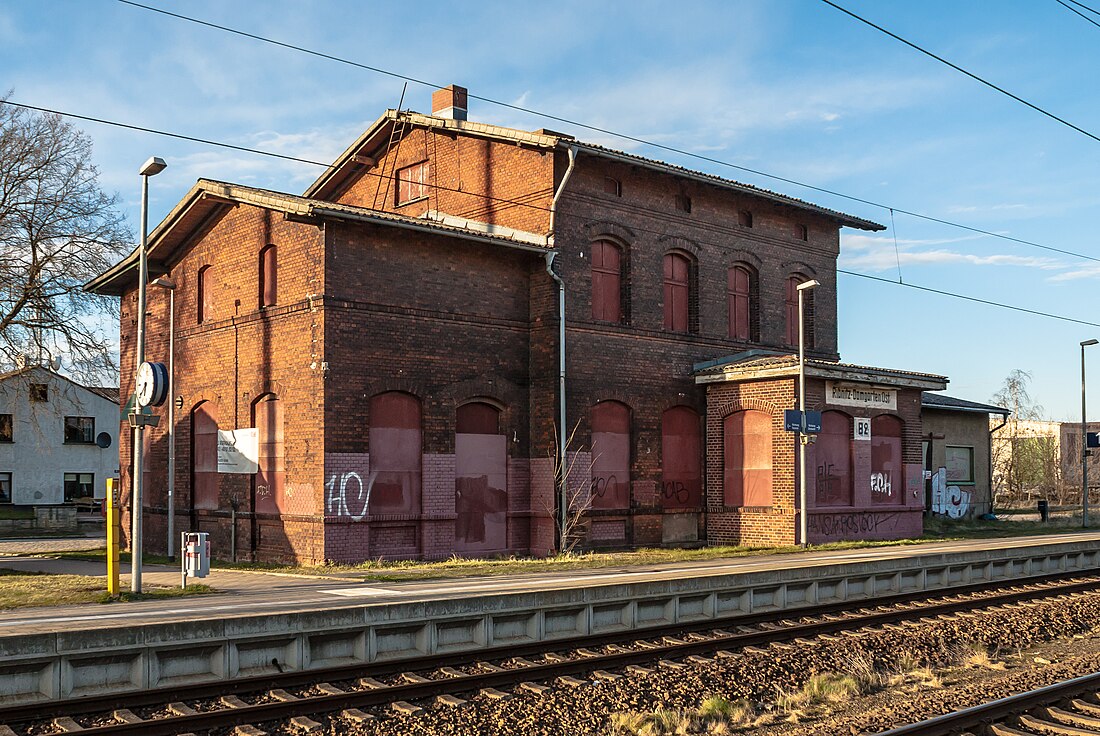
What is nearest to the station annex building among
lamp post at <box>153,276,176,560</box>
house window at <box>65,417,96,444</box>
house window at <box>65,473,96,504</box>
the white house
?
lamp post at <box>153,276,176,560</box>

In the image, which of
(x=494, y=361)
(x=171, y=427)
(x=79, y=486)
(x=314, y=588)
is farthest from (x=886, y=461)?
(x=79, y=486)

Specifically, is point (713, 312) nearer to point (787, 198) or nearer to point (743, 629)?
point (787, 198)

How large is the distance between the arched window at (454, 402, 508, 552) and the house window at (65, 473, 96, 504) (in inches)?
1464

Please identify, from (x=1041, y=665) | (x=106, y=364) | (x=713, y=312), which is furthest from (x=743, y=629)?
(x=106, y=364)

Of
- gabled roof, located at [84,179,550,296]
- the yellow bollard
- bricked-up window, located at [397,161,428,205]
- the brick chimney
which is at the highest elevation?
the brick chimney

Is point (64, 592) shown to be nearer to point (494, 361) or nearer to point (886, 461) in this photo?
point (494, 361)

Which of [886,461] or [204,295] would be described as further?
[886,461]

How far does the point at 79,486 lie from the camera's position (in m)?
53.6

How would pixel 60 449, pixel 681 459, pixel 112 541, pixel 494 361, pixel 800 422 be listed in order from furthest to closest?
pixel 60 449, pixel 681 459, pixel 800 422, pixel 494 361, pixel 112 541

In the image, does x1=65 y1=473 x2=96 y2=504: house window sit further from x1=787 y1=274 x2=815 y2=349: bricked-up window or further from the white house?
x1=787 y1=274 x2=815 y2=349: bricked-up window

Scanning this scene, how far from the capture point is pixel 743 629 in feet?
45.5

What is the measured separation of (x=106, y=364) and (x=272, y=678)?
86.9 feet

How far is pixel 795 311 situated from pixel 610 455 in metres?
8.47

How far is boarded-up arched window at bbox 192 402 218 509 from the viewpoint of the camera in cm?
2380
